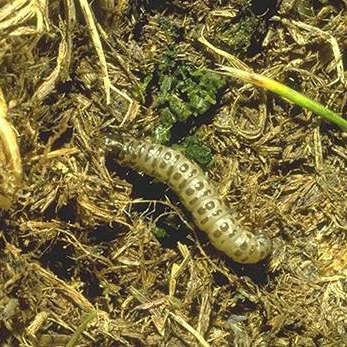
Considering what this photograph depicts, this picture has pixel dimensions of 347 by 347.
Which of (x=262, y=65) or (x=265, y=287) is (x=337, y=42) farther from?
(x=265, y=287)

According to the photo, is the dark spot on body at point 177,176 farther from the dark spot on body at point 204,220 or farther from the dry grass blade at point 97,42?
the dry grass blade at point 97,42

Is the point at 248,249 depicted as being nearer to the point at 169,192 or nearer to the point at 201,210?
the point at 201,210

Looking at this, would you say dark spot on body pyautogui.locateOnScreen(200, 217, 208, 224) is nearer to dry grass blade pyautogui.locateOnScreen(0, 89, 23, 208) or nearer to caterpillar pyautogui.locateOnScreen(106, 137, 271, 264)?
caterpillar pyautogui.locateOnScreen(106, 137, 271, 264)

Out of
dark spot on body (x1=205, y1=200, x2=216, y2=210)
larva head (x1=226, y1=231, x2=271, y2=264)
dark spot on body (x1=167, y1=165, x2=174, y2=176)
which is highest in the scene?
dark spot on body (x1=167, y1=165, x2=174, y2=176)

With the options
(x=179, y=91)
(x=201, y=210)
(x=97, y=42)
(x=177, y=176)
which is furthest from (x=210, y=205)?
(x=97, y=42)

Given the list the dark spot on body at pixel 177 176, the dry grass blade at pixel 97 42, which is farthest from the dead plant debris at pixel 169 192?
the dark spot on body at pixel 177 176

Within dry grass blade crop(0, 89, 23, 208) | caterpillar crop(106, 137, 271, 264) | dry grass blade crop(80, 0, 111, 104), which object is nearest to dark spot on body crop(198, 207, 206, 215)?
caterpillar crop(106, 137, 271, 264)
